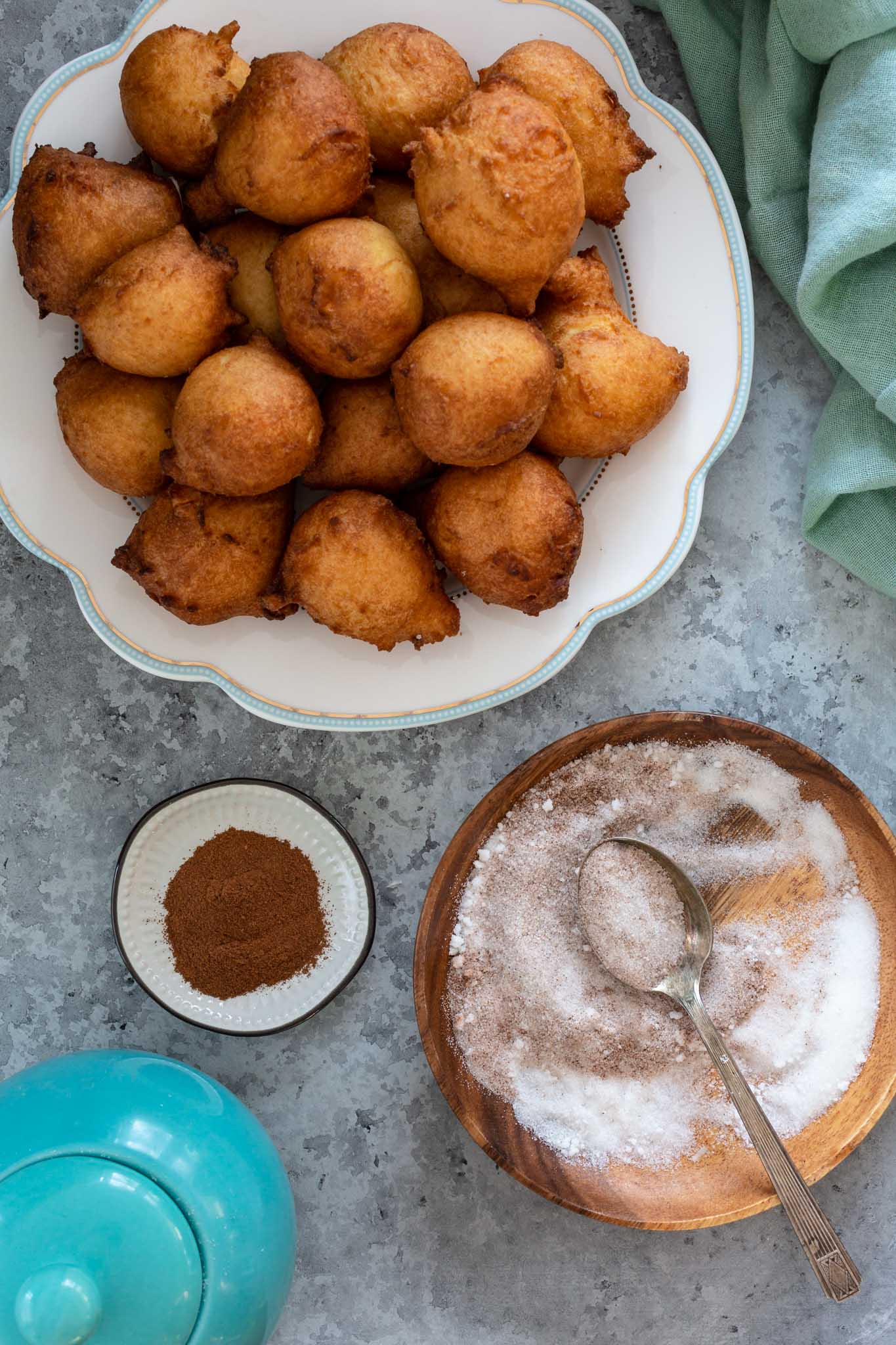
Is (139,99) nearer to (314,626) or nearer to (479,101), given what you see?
(479,101)

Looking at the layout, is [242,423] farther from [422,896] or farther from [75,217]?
[422,896]

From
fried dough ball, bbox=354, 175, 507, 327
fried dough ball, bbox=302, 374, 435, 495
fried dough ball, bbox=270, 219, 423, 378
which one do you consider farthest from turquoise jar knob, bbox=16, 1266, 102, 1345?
fried dough ball, bbox=354, 175, 507, 327

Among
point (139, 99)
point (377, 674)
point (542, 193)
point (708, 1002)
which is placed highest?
point (139, 99)

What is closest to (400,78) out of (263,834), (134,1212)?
(263,834)

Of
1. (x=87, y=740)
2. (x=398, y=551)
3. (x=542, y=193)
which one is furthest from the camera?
(x=87, y=740)

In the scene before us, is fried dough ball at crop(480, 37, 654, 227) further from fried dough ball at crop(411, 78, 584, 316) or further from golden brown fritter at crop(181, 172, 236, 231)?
golden brown fritter at crop(181, 172, 236, 231)

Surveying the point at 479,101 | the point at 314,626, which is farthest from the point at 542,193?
the point at 314,626

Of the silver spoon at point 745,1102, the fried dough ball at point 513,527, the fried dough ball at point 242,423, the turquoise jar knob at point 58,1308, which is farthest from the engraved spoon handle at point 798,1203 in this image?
the fried dough ball at point 242,423
